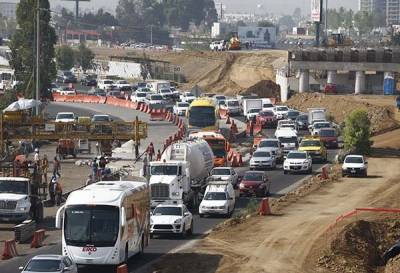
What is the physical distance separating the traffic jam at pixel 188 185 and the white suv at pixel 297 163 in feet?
0.17

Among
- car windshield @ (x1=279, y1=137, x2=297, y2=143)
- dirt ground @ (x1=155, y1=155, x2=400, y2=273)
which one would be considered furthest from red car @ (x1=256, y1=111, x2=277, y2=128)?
dirt ground @ (x1=155, y1=155, x2=400, y2=273)

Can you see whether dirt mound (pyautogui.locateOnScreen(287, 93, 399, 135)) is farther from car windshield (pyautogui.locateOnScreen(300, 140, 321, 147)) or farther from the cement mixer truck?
the cement mixer truck

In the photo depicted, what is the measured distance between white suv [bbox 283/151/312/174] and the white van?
589 inches

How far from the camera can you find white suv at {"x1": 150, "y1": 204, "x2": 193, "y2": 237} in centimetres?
4206

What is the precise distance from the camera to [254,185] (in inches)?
2184

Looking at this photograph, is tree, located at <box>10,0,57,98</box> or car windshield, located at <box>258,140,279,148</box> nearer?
car windshield, located at <box>258,140,279,148</box>

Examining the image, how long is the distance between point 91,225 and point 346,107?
223 ft

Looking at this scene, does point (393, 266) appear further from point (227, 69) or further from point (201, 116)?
point (227, 69)

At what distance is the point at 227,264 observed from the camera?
37.1 metres

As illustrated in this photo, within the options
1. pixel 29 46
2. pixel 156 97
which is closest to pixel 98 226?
pixel 29 46

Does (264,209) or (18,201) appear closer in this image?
(18,201)

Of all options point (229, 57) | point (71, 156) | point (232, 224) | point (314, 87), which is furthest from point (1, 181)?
point (229, 57)

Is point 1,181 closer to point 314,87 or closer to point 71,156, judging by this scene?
point 71,156

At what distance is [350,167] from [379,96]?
4674 centimetres
